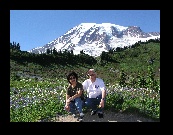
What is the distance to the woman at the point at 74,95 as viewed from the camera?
10.0 meters

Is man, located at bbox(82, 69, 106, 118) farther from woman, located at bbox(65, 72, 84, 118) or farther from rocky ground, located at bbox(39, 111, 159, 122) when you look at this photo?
woman, located at bbox(65, 72, 84, 118)

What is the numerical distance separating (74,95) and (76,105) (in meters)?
0.26

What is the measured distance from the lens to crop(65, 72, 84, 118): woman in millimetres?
10008

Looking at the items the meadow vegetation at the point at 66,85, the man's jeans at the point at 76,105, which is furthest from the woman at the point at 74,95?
the meadow vegetation at the point at 66,85

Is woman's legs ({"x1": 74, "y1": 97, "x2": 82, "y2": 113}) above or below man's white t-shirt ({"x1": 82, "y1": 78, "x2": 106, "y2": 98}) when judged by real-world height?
below

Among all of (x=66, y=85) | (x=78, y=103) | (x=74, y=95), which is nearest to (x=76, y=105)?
(x=78, y=103)

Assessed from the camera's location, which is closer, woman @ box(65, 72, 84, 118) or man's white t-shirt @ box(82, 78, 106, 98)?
woman @ box(65, 72, 84, 118)

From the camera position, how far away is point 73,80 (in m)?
10.1

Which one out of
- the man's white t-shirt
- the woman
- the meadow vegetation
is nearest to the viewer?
the woman

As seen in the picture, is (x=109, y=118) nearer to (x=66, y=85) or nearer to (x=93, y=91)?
(x=93, y=91)

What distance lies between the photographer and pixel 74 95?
9992 mm

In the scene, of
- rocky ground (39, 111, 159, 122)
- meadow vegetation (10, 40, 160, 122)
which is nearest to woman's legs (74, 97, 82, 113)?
rocky ground (39, 111, 159, 122)
